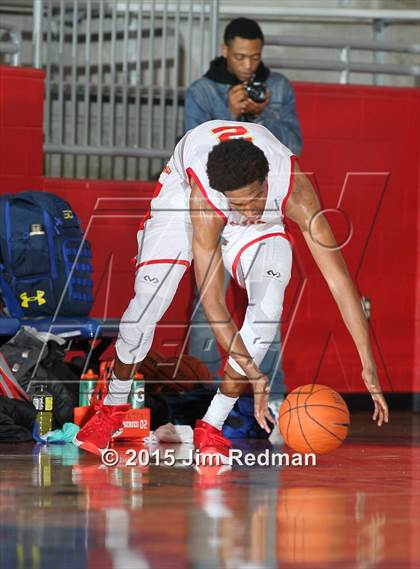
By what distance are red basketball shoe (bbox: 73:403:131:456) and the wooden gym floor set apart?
0.24ft

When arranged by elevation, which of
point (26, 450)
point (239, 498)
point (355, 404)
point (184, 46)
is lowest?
point (355, 404)

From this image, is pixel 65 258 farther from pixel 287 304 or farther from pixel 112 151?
pixel 287 304

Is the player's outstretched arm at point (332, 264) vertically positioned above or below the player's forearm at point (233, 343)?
above

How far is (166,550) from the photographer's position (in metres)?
3.67

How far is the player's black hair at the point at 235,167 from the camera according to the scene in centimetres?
516

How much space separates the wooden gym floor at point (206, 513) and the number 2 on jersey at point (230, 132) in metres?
1.45

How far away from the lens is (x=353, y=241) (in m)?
8.74

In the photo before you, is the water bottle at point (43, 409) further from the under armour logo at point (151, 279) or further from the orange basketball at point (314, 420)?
the orange basketball at point (314, 420)

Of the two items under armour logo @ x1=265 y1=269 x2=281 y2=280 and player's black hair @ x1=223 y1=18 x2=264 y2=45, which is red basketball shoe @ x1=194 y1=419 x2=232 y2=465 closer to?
under armour logo @ x1=265 y1=269 x2=281 y2=280

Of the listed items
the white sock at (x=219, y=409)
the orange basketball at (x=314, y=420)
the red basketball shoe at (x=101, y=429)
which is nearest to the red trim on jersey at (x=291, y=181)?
the orange basketball at (x=314, y=420)

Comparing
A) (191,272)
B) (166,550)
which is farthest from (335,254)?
(191,272)

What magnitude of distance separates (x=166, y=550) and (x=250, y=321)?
7.72ft

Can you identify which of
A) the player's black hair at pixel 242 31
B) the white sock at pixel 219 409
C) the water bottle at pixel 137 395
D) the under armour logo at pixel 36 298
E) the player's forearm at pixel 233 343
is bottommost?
the water bottle at pixel 137 395

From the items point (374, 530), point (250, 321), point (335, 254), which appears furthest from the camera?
point (250, 321)
